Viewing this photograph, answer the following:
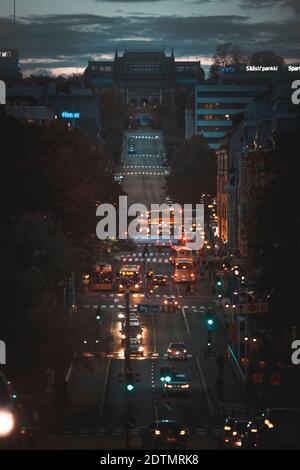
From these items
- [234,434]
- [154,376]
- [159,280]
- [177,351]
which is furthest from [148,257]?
[234,434]

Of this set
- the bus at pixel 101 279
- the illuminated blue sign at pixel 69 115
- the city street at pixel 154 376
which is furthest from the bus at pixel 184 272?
the illuminated blue sign at pixel 69 115

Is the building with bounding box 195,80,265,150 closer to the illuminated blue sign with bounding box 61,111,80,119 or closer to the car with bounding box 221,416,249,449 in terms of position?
the illuminated blue sign with bounding box 61,111,80,119

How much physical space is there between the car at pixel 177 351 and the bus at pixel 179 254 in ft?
79.8

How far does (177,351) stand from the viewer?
4194 centimetres

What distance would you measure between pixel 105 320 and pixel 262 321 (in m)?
12.2

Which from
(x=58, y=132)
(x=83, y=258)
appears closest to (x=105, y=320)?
(x=83, y=258)

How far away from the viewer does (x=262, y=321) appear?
3775cm

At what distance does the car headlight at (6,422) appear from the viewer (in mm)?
14477

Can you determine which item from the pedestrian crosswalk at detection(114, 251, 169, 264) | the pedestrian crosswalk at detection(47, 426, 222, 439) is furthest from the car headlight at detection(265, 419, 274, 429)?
the pedestrian crosswalk at detection(114, 251, 169, 264)

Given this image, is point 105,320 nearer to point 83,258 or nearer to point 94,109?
point 83,258

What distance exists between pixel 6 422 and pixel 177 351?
90.3 ft

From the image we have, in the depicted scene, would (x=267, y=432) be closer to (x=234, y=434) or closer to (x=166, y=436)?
(x=166, y=436)

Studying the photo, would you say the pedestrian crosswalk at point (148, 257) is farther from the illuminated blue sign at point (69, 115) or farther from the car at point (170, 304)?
the illuminated blue sign at point (69, 115)

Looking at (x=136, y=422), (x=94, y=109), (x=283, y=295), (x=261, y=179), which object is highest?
(x=94, y=109)
